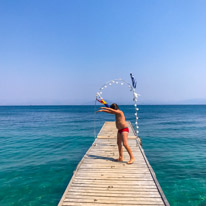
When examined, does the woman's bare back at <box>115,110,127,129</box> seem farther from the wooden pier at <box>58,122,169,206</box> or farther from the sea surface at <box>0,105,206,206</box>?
the sea surface at <box>0,105,206,206</box>

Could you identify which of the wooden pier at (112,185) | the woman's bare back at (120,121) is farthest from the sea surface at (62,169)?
the woman's bare back at (120,121)

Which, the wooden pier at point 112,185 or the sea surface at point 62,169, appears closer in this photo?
the wooden pier at point 112,185

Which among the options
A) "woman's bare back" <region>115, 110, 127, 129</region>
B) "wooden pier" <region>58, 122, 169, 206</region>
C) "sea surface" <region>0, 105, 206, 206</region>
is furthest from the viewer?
"sea surface" <region>0, 105, 206, 206</region>

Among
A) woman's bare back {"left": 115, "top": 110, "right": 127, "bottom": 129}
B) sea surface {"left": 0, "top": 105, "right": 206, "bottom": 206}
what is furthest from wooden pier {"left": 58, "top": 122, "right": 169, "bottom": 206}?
sea surface {"left": 0, "top": 105, "right": 206, "bottom": 206}

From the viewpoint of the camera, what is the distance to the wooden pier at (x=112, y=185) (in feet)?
17.9

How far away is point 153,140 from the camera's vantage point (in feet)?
68.3

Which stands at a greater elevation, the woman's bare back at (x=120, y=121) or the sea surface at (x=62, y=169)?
the woman's bare back at (x=120, y=121)

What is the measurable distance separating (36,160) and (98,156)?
22.0 feet

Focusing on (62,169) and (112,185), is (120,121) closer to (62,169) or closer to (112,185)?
(112,185)

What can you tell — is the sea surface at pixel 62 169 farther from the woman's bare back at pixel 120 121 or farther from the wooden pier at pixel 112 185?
the woman's bare back at pixel 120 121

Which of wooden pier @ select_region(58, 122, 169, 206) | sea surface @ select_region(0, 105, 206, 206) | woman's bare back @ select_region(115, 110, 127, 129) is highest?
woman's bare back @ select_region(115, 110, 127, 129)

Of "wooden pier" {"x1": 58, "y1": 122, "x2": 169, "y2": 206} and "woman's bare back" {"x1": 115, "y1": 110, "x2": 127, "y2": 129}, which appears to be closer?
"wooden pier" {"x1": 58, "y1": 122, "x2": 169, "y2": 206}

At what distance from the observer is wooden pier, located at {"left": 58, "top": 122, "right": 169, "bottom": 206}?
5465mm

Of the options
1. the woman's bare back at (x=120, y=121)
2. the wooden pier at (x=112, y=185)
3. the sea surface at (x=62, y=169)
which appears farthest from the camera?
the sea surface at (x=62, y=169)
